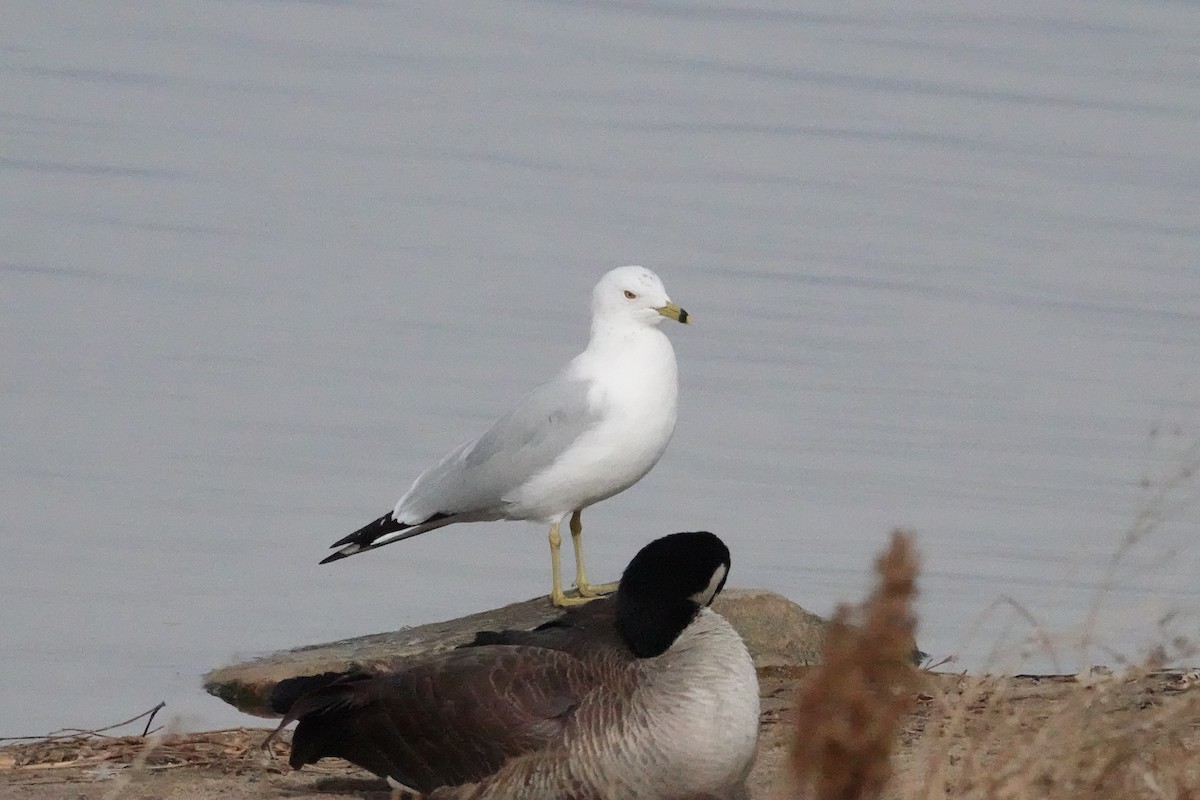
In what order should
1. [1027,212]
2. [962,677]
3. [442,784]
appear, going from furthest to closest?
[1027,212]
[962,677]
[442,784]

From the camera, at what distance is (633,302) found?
9125 millimetres

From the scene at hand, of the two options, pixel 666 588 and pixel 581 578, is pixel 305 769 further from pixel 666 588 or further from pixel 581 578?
pixel 581 578

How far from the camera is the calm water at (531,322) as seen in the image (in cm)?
932

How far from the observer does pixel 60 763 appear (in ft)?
23.3

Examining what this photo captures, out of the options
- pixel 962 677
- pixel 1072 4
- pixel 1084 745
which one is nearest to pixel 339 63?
pixel 1072 4

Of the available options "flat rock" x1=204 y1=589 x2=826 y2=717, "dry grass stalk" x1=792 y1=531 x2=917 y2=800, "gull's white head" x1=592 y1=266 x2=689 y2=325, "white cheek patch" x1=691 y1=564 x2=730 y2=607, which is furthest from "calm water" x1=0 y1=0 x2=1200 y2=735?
"dry grass stalk" x1=792 y1=531 x2=917 y2=800

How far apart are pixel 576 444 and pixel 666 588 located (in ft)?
8.19

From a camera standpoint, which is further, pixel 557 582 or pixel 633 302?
pixel 633 302

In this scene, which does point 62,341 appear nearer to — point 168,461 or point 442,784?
point 168,461

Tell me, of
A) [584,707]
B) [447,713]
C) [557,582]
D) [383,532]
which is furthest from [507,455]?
[584,707]

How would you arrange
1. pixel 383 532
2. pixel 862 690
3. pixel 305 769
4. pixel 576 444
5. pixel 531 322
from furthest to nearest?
pixel 531 322, pixel 383 532, pixel 576 444, pixel 305 769, pixel 862 690

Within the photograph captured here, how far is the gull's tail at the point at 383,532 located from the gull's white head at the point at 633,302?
98cm

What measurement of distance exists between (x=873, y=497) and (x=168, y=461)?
3022mm

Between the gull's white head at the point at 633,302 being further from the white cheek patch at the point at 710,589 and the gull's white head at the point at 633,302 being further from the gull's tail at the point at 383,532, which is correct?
the white cheek patch at the point at 710,589
